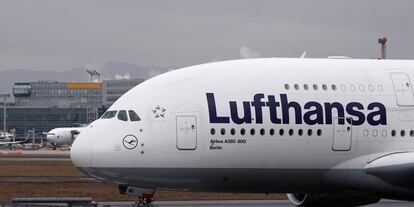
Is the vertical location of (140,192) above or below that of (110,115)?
below

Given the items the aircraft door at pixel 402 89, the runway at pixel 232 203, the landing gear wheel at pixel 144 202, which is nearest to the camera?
the landing gear wheel at pixel 144 202

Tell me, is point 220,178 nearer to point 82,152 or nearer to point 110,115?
point 110,115

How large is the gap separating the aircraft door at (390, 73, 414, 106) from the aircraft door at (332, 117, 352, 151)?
198 centimetres

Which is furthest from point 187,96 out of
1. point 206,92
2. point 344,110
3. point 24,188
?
point 24,188

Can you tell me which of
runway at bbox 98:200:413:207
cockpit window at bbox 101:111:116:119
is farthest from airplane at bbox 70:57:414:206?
runway at bbox 98:200:413:207

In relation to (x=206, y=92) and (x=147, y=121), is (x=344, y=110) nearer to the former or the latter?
(x=206, y=92)

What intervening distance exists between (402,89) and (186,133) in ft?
22.7

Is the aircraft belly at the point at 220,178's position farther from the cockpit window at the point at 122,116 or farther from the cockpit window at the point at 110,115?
the cockpit window at the point at 110,115

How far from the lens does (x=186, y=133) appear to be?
76.7 ft

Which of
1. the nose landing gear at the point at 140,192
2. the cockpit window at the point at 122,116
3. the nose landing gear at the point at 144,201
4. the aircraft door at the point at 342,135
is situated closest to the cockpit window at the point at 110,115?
the cockpit window at the point at 122,116

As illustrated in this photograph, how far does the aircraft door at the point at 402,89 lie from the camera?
83.9 feet

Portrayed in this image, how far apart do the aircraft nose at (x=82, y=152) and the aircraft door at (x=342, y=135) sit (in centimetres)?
695

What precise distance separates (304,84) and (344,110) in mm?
1370

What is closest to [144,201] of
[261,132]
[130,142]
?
[130,142]
